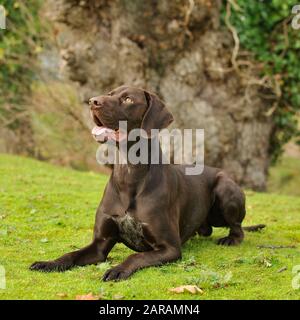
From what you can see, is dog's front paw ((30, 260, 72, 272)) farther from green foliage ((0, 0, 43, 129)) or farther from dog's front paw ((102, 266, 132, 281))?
green foliage ((0, 0, 43, 129))

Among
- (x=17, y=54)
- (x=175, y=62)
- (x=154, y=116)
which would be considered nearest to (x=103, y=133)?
(x=154, y=116)

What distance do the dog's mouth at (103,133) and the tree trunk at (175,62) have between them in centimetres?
634

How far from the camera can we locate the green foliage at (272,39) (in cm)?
1272

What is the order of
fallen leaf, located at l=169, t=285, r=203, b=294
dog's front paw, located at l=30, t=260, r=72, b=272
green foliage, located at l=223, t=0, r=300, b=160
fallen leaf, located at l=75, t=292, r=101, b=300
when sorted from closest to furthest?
1. fallen leaf, located at l=75, t=292, r=101, b=300
2. fallen leaf, located at l=169, t=285, r=203, b=294
3. dog's front paw, located at l=30, t=260, r=72, b=272
4. green foliage, located at l=223, t=0, r=300, b=160

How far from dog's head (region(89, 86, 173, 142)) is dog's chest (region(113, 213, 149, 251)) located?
72 cm

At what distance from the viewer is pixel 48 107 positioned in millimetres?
15812

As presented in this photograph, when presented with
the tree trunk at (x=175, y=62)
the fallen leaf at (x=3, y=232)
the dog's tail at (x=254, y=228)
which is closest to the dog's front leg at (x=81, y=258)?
the fallen leaf at (x=3, y=232)

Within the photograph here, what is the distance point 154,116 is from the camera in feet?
19.0

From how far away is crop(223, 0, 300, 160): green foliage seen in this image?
12719 millimetres

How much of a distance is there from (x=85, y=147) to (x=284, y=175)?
18.4 feet

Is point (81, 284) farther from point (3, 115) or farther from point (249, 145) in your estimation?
point (3, 115)

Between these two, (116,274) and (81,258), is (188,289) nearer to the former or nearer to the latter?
(116,274)

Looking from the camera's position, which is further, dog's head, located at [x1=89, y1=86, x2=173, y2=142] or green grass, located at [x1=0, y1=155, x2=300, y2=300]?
dog's head, located at [x1=89, y1=86, x2=173, y2=142]

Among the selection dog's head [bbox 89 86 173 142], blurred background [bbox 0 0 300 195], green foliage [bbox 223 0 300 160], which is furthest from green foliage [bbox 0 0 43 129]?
dog's head [bbox 89 86 173 142]
